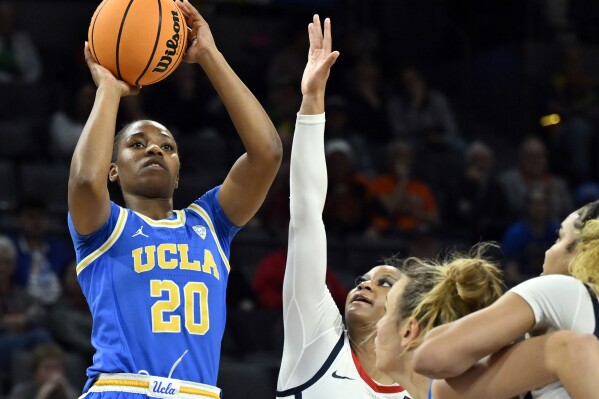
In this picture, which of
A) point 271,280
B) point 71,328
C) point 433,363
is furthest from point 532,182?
point 433,363

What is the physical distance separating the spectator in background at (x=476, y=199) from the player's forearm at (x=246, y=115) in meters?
6.06

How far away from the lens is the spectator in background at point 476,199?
1016 cm

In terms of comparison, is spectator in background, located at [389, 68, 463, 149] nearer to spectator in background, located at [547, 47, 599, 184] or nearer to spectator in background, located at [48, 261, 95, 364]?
spectator in background, located at [547, 47, 599, 184]

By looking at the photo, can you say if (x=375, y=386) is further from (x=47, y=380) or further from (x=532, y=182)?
(x=532, y=182)

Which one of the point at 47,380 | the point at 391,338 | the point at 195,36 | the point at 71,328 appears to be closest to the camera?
the point at 391,338

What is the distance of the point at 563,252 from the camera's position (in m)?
3.18

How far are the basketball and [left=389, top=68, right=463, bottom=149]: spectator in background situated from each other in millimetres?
7484

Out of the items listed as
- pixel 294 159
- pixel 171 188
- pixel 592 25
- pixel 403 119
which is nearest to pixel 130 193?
pixel 171 188

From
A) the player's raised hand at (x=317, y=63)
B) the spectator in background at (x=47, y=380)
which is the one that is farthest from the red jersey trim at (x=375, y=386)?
the spectator in background at (x=47, y=380)

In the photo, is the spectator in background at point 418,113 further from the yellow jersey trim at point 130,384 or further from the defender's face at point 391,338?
the defender's face at point 391,338

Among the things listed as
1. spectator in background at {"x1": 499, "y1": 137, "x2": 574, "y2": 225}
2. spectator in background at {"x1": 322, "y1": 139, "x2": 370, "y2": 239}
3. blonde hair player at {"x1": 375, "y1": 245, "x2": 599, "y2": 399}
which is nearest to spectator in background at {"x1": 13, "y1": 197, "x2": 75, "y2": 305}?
spectator in background at {"x1": 322, "y1": 139, "x2": 370, "y2": 239}

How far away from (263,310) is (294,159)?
13.4 ft

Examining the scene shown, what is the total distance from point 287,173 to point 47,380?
347 centimetres

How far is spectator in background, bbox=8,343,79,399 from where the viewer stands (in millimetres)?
6844
